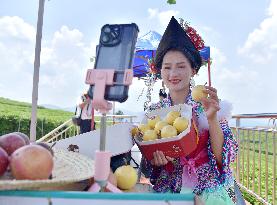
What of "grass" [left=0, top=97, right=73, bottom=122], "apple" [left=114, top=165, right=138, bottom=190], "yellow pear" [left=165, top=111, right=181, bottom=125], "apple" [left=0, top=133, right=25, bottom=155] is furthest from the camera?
"grass" [left=0, top=97, right=73, bottom=122]

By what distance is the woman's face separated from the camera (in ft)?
6.45

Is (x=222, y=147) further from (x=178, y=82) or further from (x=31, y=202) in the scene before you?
(x=31, y=202)

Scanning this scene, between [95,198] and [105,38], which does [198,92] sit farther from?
[95,198]

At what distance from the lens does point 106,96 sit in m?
1.01

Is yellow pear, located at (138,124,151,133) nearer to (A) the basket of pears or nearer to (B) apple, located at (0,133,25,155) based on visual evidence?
(A) the basket of pears

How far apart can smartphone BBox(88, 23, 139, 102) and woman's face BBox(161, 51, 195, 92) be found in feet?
2.95

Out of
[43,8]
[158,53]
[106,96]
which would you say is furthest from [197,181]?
[43,8]

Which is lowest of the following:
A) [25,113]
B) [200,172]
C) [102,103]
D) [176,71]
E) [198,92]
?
[200,172]

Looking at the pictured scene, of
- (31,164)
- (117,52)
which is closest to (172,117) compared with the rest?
(117,52)

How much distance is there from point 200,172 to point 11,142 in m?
0.95

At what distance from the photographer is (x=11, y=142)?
1.14 metres

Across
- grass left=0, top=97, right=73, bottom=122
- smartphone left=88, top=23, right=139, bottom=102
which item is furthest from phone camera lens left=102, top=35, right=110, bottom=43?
grass left=0, top=97, right=73, bottom=122

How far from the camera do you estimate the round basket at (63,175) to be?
0.92 meters

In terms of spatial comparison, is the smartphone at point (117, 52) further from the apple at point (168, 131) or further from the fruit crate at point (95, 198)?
the apple at point (168, 131)
